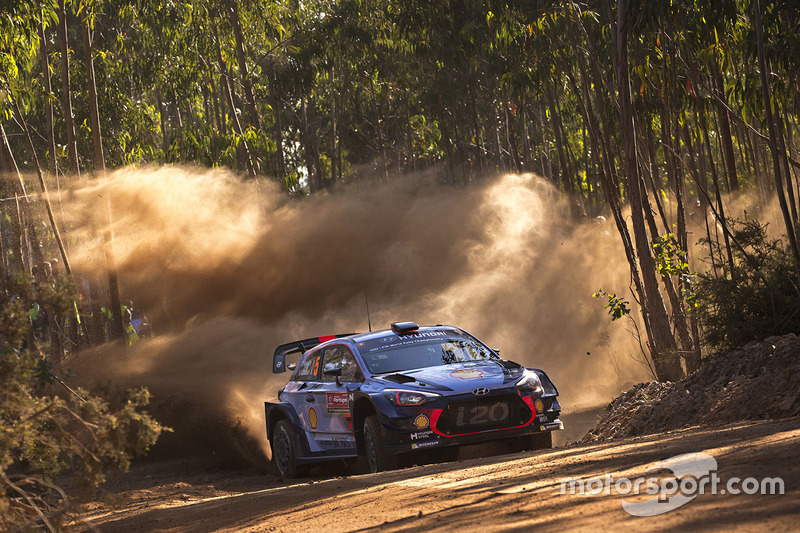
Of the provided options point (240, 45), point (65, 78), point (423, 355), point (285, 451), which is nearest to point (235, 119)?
point (240, 45)

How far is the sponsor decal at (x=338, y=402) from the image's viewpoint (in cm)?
887

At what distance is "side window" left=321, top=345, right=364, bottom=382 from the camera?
29.8ft

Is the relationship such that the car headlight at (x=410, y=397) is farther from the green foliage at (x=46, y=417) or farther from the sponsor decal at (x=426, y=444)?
the green foliage at (x=46, y=417)

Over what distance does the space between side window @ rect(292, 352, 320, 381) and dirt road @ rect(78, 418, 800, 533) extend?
2.01 m

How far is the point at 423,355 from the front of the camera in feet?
30.2

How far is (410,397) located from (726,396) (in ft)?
9.91

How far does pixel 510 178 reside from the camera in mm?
23281

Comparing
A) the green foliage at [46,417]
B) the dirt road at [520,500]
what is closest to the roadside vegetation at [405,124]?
the green foliage at [46,417]

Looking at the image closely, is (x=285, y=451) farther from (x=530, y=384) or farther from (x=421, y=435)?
(x=530, y=384)

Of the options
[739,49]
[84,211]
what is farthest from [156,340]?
[739,49]

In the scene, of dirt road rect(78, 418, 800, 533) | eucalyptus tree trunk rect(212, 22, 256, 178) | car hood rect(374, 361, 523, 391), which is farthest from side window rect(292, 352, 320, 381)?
eucalyptus tree trunk rect(212, 22, 256, 178)

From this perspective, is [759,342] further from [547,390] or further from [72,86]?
[72,86]

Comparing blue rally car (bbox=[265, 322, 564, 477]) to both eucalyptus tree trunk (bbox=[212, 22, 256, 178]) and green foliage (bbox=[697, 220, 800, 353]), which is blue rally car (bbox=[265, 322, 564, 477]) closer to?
green foliage (bbox=[697, 220, 800, 353])

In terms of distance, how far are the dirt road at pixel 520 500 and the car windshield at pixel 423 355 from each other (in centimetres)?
120
